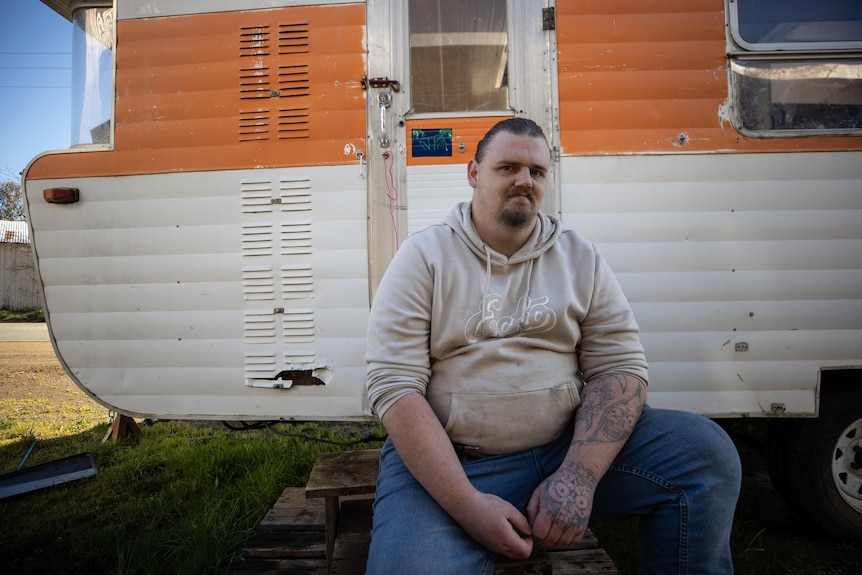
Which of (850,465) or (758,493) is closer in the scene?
(850,465)

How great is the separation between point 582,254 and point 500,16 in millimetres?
1598

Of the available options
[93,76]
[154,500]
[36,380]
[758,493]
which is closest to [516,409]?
[154,500]

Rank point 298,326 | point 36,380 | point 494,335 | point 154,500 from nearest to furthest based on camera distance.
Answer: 1. point 494,335
2. point 298,326
3. point 154,500
4. point 36,380

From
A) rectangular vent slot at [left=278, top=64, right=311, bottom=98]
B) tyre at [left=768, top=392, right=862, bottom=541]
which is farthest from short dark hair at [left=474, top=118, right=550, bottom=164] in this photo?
tyre at [left=768, top=392, right=862, bottom=541]

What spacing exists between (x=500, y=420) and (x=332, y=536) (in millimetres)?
968

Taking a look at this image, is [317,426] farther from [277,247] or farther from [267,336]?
[277,247]

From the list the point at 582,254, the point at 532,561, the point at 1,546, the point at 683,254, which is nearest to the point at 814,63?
the point at 683,254

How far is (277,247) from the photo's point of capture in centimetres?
265

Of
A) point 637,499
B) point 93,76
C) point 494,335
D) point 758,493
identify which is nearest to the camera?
point 637,499

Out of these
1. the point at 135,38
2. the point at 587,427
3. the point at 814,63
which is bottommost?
the point at 587,427

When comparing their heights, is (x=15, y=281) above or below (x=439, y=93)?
below

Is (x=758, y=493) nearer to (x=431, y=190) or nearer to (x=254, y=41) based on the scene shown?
(x=431, y=190)

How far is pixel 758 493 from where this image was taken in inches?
129

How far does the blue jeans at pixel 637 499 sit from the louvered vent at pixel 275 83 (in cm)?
189
